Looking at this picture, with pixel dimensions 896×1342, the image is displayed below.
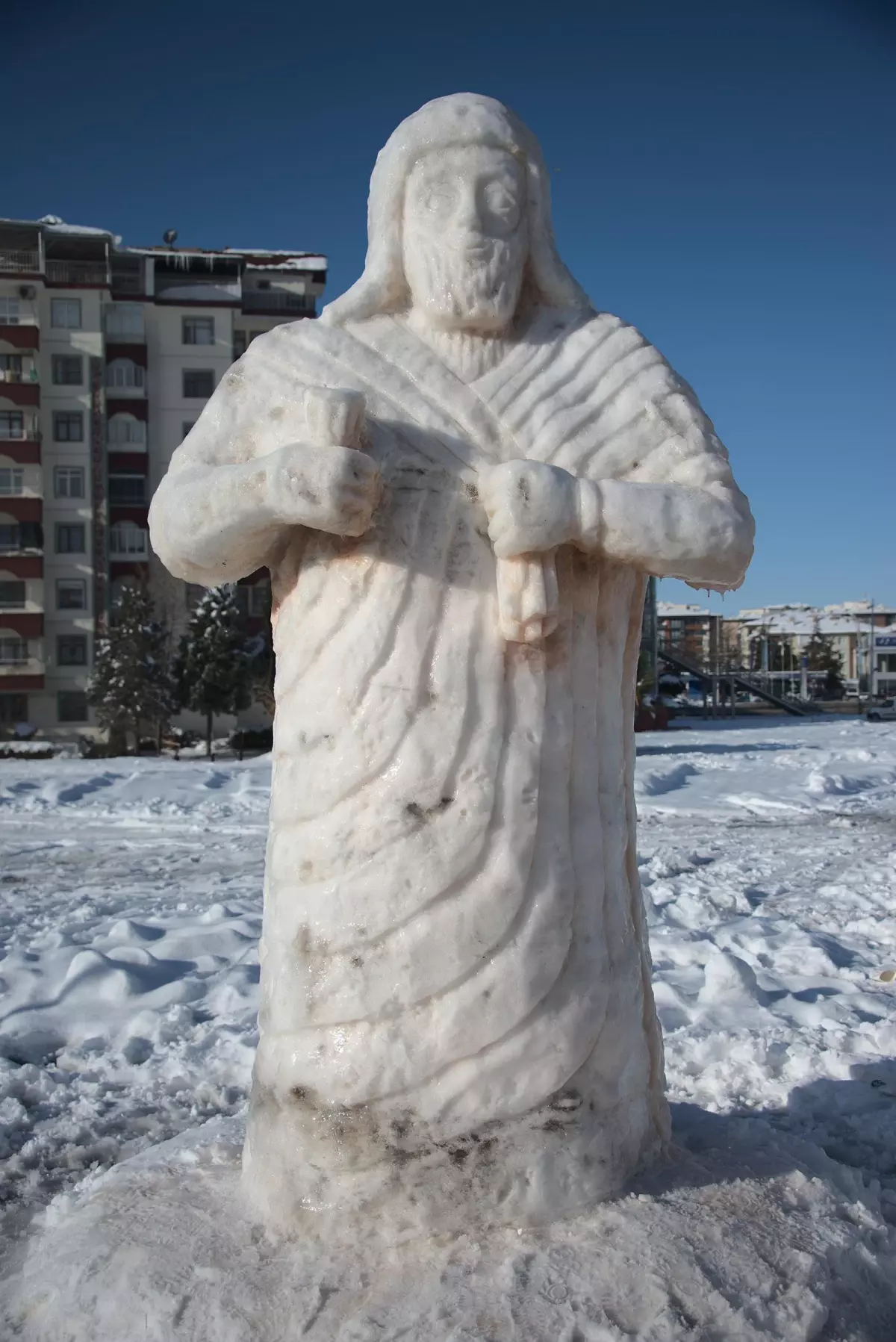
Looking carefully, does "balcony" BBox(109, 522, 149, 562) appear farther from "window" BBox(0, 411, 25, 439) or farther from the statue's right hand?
the statue's right hand

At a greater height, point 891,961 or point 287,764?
point 287,764

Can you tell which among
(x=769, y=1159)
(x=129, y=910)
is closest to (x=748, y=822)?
(x=129, y=910)

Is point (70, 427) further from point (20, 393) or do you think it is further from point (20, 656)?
point (20, 656)

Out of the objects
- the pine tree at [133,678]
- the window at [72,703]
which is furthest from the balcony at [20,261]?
the window at [72,703]

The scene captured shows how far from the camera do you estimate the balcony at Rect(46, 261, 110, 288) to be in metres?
33.0

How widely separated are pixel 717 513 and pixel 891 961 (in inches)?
180

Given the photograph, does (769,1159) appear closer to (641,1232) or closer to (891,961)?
(641,1232)

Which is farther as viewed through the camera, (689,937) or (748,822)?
(748,822)

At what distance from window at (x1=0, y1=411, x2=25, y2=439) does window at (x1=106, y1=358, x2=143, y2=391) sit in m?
2.78

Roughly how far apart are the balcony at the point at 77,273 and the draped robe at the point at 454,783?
1333 inches

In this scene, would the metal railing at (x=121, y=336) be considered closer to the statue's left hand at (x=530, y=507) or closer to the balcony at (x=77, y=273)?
the balcony at (x=77, y=273)

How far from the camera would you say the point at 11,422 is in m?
32.9

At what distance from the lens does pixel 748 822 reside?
468 inches

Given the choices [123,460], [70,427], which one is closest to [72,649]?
[123,460]
